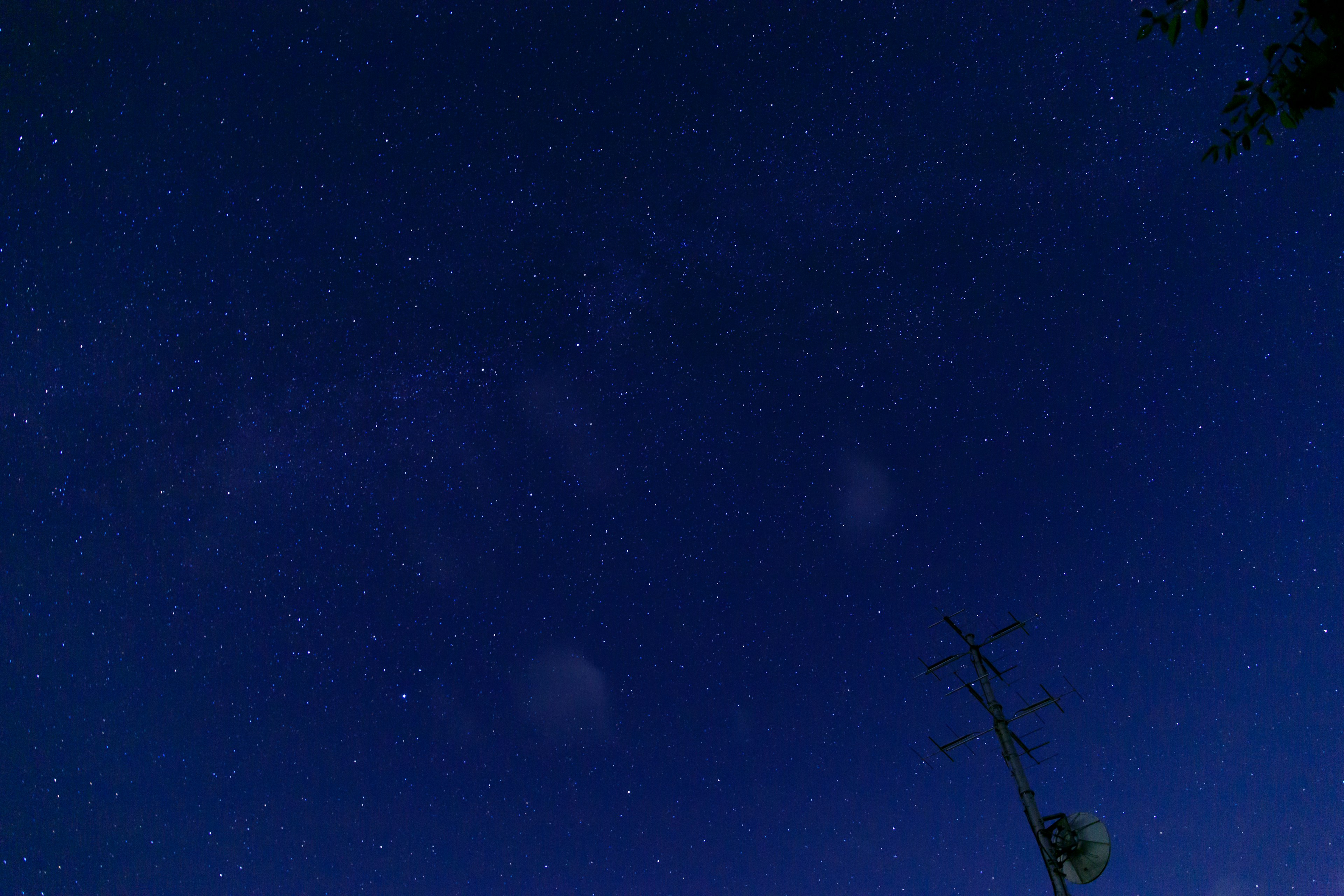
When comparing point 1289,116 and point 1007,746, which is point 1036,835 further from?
point 1289,116

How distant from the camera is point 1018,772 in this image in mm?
8344

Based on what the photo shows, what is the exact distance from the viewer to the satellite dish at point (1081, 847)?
25.3 feet

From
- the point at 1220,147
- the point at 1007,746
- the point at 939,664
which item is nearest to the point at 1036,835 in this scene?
the point at 1007,746

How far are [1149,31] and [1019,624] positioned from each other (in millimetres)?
7578

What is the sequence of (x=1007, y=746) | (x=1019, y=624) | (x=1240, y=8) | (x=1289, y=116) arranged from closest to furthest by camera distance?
(x=1240, y=8) < (x=1289, y=116) < (x=1007, y=746) < (x=1019, y=624)

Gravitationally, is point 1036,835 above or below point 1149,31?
below

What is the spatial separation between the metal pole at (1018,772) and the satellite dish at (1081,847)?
94mm

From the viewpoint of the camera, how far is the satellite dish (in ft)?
25.3

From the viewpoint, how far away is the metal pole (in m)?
7.68

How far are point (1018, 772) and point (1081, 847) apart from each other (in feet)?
2.65

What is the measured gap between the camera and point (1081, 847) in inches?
308

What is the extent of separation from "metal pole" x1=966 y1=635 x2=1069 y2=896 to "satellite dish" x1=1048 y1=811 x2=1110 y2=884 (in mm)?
94

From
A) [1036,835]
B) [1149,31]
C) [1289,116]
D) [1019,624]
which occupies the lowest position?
[1036,835]

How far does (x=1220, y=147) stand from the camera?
10.6ft
